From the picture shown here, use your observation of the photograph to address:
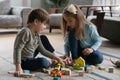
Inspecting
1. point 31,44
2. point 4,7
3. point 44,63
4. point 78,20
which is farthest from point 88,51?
point 4,7

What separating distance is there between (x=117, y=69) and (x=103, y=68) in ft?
0.42

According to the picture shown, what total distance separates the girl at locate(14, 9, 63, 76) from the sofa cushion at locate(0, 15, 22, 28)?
2.79 m

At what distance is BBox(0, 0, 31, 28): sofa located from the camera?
Result: 5145mm

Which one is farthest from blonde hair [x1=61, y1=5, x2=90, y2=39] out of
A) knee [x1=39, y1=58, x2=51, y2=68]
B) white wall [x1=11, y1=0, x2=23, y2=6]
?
white wall [x1=11, y1=0, x2=23, y2=6]

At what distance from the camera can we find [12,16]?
5215mm

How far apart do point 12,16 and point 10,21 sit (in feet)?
0.38

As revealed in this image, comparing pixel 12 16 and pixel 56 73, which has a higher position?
pixel 12 16

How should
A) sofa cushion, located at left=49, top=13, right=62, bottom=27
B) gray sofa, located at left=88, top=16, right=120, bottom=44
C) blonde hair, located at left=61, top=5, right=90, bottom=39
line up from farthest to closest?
sofa cushion, located at left=49, top=13, right=62, bottom=27
gray sofa, located at left=88, top=16, right=120, bottom=44
blonde hair, located at left=61, top=5, right=90, bottom=39

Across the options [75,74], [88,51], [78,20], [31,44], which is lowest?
[75,74]

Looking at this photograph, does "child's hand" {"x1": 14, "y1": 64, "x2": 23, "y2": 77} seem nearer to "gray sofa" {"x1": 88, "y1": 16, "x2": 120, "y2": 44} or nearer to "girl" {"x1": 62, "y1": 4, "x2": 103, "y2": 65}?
"girl" {"x1": 62, "y1": 4, "x2": 103, "y2": 65}

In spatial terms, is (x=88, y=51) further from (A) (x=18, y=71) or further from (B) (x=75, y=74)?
(A) (x=18, y=71)

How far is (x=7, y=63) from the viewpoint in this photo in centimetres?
271

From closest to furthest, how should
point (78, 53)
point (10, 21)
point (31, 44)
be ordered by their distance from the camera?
point (31, 44)
point (78, 53)
point (10, 21)

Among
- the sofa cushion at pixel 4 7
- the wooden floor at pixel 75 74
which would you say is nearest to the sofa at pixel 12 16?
the sofa cushion at pixel 4 7
